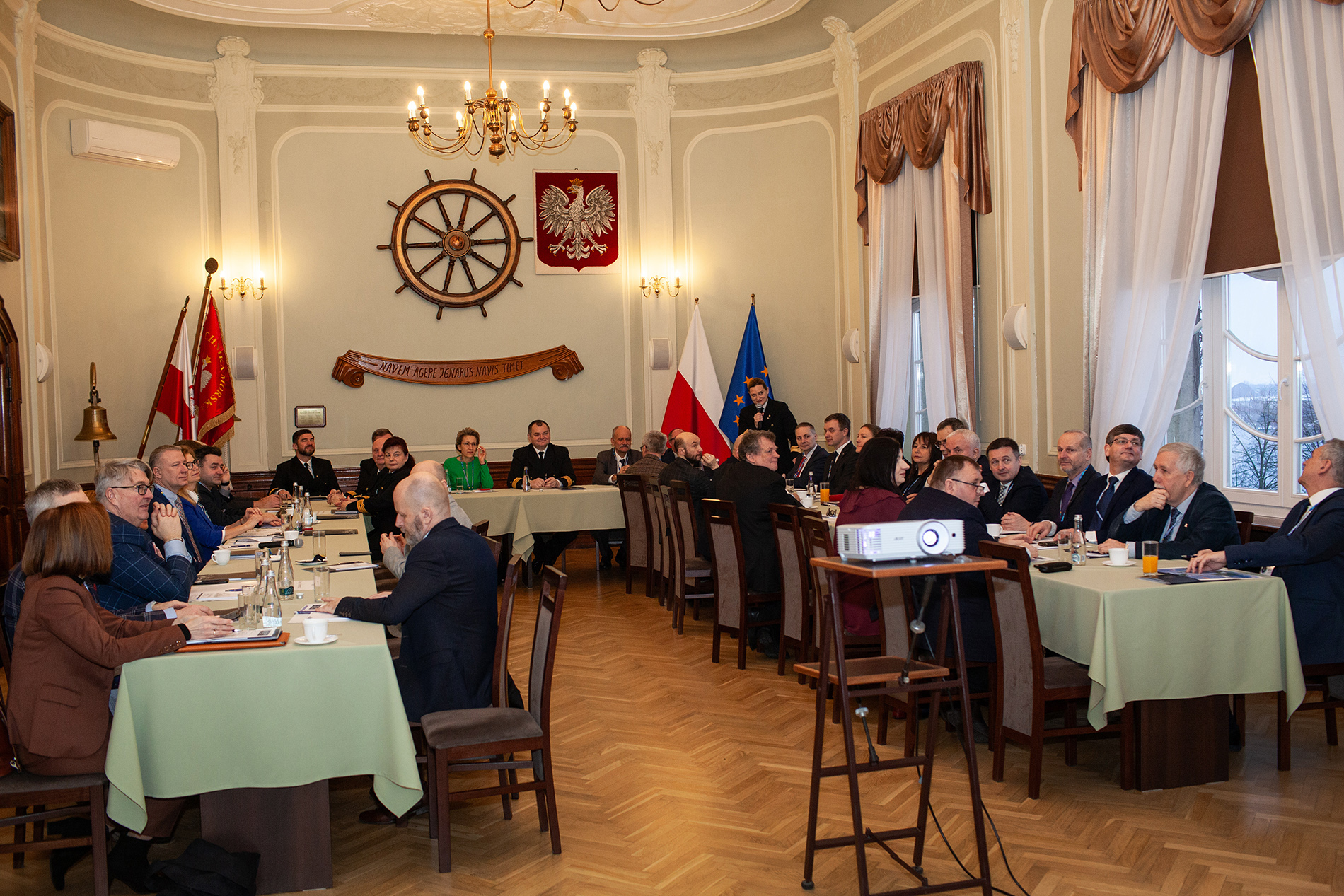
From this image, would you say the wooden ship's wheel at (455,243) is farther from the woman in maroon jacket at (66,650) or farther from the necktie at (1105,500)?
the woman in maroon jacket at (66,650)

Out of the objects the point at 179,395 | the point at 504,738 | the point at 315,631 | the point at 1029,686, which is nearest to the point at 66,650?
the point at 315,631

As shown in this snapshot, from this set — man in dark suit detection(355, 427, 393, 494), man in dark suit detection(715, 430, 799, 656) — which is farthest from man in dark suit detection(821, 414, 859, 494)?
man in dark suit detection(355, 427, 393, 494)

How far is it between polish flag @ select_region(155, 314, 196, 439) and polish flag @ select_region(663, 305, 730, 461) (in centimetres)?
429

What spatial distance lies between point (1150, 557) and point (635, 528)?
4.93 metres

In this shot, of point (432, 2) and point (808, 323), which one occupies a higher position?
point (432, 2)

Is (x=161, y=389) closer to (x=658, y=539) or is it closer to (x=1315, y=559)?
(x=658, y=539)

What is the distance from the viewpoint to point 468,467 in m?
9.31

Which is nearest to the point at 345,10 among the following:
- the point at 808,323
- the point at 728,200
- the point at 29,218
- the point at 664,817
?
the point at 29,218

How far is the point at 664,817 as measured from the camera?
3.80 m

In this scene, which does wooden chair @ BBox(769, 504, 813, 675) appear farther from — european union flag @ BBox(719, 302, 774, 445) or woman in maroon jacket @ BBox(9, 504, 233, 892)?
european union flag @ BBox(719, 302, 774, 445)

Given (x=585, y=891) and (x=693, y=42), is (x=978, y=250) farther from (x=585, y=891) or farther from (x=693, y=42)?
(x=585, y=891)

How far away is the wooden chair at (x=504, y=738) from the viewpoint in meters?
3.33

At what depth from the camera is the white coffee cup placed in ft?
10.3

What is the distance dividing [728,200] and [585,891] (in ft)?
26.7
